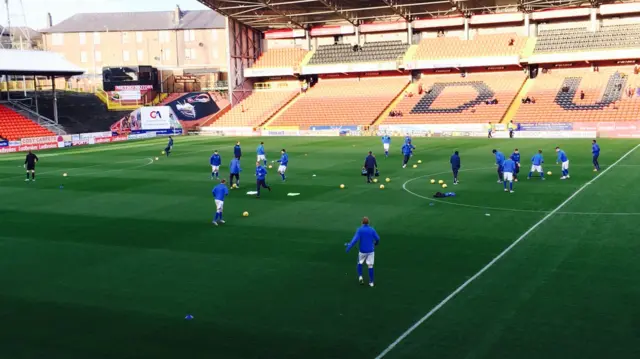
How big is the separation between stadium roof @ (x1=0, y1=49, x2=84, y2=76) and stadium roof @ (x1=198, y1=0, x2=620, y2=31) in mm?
16308

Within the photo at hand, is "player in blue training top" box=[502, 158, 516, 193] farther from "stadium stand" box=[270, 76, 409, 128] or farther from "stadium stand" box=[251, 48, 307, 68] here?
"stadium stand" box=[251, 48, 307, 68]

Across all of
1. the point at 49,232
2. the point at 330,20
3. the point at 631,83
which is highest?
the point at 330,20

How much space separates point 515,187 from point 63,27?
314ft

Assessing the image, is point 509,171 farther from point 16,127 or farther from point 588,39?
point 16,127

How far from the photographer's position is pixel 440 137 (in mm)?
56469

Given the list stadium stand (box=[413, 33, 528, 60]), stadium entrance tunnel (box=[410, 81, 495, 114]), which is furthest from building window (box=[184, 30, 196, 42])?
stadium entrance tunnel (box=[410, 81, 495, 114])

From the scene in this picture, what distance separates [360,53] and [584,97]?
27.6 metres

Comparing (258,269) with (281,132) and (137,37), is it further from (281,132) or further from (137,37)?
(137,37)

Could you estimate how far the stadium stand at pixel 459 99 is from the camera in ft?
196

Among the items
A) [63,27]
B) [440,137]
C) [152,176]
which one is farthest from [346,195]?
[63,27]

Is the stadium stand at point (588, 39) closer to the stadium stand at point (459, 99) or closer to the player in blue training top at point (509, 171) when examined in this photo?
the stadium stand at point (459, 99)

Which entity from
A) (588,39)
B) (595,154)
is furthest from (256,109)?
(595,154)

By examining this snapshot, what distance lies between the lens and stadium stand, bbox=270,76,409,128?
65.4 meters

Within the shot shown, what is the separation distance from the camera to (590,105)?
56469 mm
